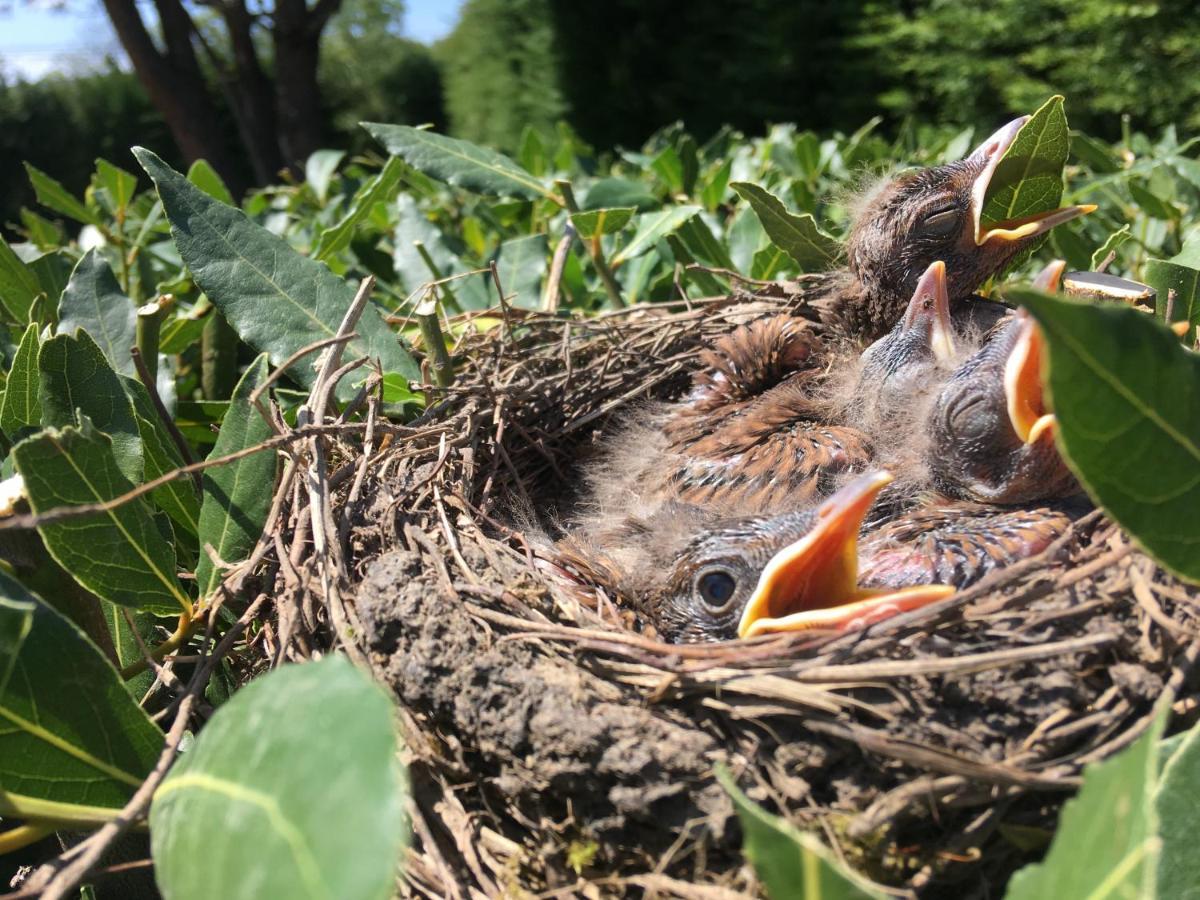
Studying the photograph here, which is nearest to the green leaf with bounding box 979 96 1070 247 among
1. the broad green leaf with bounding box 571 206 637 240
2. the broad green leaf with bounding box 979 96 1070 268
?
the broad green leaf with bounding box 979 96 1070 268

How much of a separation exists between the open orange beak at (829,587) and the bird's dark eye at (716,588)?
0.18ft

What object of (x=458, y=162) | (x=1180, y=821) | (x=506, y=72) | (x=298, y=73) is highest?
(x=506, y=72)

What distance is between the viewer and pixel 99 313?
4.29ft

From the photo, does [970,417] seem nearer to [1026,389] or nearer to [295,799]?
[1026,389]

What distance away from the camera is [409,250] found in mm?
1891

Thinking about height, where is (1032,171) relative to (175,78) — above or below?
below

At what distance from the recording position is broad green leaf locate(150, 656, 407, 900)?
1.67 feet

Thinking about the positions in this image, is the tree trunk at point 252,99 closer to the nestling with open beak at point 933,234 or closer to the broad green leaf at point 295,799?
the nestling with open beak at point 933,234

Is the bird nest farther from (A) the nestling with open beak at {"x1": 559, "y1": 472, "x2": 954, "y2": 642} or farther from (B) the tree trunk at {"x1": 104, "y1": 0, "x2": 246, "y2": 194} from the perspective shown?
(B) the tree trunk at {"x1": 104, "y1": 0, "x2": 246, "y2": 194}

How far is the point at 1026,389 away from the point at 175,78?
697 cm

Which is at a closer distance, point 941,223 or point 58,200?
point 941,223

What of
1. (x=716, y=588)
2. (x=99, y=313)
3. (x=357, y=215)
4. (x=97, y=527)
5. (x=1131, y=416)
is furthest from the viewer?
(x=357, y=215)

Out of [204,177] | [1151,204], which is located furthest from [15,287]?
[1151,204]

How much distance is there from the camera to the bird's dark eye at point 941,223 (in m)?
1.51
